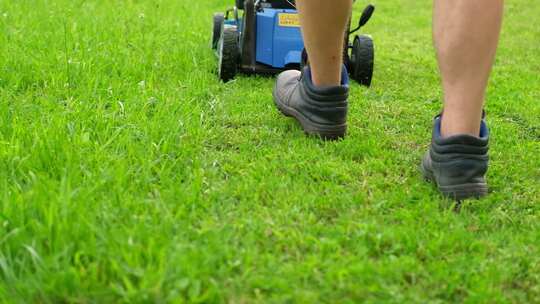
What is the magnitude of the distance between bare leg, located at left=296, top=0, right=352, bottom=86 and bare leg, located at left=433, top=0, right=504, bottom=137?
36cm

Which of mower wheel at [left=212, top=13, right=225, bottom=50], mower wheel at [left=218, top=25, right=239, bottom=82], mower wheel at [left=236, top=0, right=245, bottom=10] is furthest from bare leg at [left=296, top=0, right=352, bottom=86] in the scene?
mower wheel at [left=212, top=13, right=225, bottom=50]

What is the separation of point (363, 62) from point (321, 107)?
1165 mm

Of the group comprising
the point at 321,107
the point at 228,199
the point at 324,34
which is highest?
the point at 324,34

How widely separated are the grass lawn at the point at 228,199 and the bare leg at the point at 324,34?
0.21 meters

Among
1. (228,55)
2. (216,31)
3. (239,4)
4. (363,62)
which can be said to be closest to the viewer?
(228,55)

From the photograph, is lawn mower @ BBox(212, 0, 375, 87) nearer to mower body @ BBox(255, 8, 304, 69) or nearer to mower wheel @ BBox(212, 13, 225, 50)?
mower body @ BBox(255, 8, 304, 69)

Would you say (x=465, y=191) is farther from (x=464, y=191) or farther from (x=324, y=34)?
(x=324, y=34)

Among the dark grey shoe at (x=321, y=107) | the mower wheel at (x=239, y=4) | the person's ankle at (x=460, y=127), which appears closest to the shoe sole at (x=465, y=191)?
the person's ankle at (x=460, y=127)

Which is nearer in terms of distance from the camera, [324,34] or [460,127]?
[460,127]

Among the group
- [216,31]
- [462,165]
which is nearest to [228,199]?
[462,165]

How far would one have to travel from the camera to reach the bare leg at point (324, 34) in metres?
1.79

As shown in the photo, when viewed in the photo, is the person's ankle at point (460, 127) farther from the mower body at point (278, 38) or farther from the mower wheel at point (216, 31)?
the mower wheel at point (216, 31)

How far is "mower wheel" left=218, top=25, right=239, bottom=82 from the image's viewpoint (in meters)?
2.81

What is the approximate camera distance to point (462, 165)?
1.48 metres
